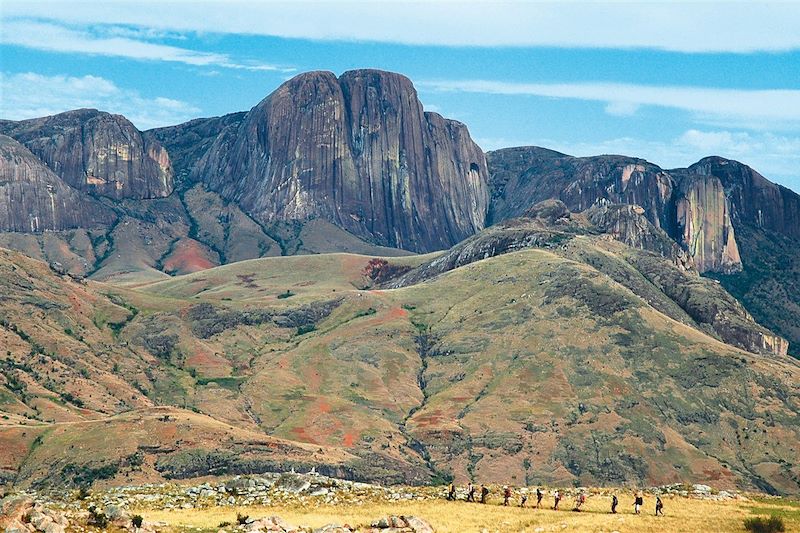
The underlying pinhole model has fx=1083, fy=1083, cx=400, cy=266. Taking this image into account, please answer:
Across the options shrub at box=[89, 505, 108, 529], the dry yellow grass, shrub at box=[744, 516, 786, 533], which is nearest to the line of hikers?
the dry yellow grass

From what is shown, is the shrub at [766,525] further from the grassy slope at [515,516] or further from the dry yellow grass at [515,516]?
the grassy slope at [515,516]

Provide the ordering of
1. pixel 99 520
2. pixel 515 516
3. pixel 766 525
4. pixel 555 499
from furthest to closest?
pixel 555 499 → pixel 515 516 → pixel 766 525 → pixel 99 520

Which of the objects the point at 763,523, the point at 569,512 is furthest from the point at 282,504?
the point at 763,523

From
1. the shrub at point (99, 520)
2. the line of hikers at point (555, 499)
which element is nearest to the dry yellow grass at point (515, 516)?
the line of hikers at point (555, 499)

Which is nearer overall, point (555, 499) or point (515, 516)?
point (515, 516)

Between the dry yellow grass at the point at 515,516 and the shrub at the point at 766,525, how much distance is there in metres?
0.72

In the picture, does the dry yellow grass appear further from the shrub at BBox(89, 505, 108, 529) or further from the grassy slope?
the shrub at BBox(89, 505, 108, 529)

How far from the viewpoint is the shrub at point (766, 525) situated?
82.0 metres

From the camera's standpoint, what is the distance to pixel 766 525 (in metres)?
82.2

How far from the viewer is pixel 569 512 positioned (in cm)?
9031

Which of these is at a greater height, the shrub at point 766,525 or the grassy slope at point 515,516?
the shrub at point 766,525

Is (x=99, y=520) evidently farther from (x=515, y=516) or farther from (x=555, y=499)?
(x=555, y=499)

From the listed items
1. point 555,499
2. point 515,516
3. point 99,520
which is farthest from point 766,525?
point 99,520

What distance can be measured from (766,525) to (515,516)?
19.1m
